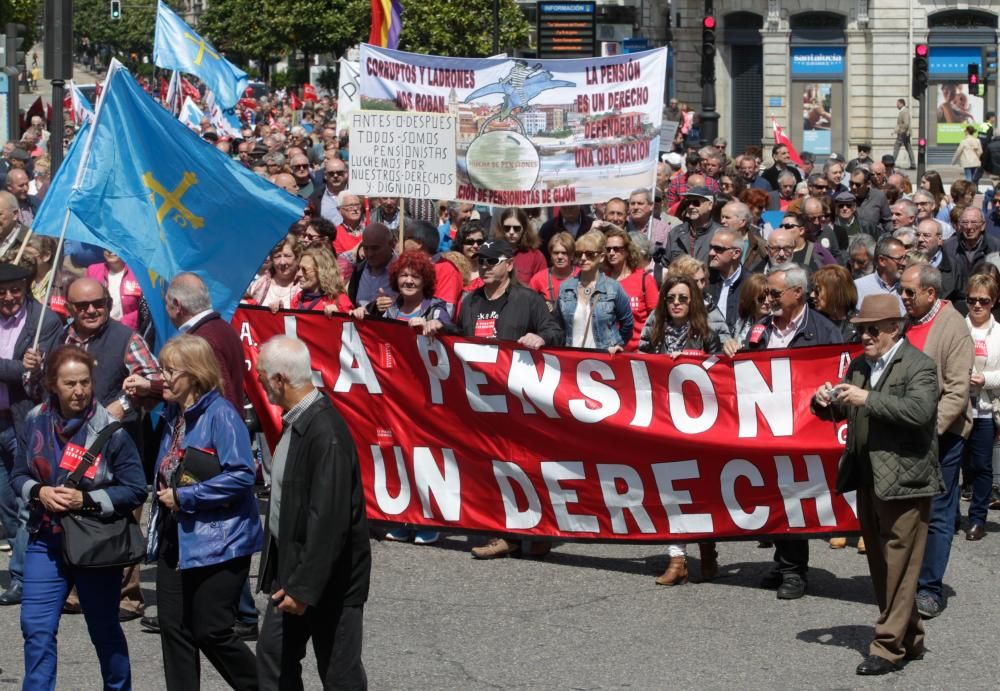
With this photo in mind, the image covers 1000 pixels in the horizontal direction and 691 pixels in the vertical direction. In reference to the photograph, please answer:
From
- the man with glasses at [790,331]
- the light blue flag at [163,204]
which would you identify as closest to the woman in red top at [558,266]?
the man with glasses at [790,331]

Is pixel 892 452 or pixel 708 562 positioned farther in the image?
pixel 708 562

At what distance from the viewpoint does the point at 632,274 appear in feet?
34.8

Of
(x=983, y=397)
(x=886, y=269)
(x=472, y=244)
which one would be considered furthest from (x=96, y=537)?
(x=886, y=269)

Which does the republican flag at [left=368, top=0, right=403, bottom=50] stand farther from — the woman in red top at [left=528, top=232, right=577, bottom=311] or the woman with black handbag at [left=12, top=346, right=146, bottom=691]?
the woman with black handbag at [left=12, top=346, right=146, bottom=691]

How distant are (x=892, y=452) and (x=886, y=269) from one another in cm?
386

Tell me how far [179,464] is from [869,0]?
42.4 meters

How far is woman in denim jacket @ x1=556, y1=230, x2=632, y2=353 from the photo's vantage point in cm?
998

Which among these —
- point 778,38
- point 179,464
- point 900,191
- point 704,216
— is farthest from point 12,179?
point 778,38

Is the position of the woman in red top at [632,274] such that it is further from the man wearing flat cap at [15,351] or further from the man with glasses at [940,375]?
the man wearing flat cap at [15,351]

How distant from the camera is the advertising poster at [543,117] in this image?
42.5 ft

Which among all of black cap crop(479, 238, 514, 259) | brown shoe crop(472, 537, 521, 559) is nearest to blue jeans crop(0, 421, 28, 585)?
brown shoe crop(472, 537, 521, 559)

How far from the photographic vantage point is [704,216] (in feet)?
41.7

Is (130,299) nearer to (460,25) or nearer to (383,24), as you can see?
(383,24)

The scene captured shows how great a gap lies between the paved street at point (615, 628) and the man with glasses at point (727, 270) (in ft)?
5.14
